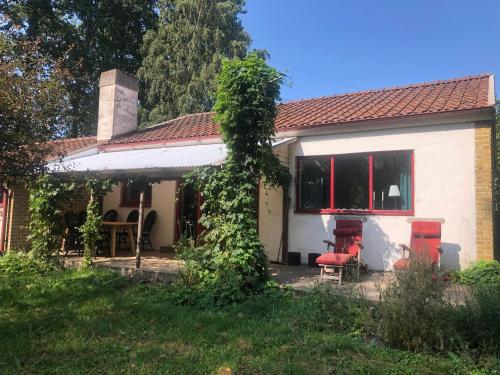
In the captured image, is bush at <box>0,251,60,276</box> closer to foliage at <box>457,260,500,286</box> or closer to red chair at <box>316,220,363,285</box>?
red chair at <box>316,220,363,285</box>

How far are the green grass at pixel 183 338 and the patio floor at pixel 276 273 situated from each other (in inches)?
35.9

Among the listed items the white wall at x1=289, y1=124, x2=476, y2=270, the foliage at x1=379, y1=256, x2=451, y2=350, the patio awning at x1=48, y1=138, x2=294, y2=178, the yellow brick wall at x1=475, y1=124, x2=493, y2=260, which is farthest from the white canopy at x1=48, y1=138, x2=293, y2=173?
the foliage at x1=379, y1=256, x2=451, y2=350

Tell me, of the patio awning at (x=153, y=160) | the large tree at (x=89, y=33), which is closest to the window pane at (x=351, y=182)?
the patio awning at (x=153, y=160)

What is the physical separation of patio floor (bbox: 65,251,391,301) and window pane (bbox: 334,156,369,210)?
181 cm

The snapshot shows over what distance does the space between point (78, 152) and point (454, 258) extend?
39.6 feet

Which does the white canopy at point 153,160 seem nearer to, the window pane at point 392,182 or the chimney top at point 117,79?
the window pane at point 392,182

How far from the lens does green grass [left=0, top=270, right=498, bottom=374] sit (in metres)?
4.59

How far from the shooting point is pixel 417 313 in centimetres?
511

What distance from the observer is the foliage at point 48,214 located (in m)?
10.5

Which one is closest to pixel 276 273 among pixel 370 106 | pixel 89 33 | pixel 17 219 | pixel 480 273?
pixel 480 273

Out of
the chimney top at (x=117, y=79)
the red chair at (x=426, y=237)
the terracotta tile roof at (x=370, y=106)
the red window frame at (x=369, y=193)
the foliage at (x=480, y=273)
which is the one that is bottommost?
the foliage at (x=480, y=273)

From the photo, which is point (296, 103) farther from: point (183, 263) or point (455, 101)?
point (183, 263)

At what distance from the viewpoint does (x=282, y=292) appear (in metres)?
7.48

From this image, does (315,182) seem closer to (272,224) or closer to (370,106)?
(272,224)
